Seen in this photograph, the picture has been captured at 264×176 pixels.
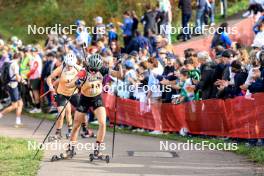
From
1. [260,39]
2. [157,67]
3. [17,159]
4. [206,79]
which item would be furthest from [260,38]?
[17,159]

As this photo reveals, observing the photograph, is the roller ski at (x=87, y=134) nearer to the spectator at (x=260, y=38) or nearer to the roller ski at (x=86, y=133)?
the roller ski at (x=86, y=133)

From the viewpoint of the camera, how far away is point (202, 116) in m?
16.7

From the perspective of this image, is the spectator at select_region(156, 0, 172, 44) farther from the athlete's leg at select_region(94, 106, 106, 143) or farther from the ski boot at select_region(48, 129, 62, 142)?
the athlete's leg at select_region(94, 106, 106, 143)

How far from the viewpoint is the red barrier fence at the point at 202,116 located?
14.6 meters

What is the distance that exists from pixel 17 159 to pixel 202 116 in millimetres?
5187

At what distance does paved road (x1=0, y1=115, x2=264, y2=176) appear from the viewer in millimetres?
12273

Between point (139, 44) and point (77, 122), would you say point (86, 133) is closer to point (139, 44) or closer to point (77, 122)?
point (77, 122)

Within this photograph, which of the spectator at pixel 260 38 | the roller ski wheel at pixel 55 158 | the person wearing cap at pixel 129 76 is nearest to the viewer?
the roller ski wheel at pixel 55 158

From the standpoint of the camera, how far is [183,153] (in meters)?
14.6

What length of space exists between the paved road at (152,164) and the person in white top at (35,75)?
799 cm

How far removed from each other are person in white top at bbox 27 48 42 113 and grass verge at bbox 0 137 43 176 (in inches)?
287

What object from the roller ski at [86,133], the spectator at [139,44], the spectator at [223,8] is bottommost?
the roller ski at [86,133]

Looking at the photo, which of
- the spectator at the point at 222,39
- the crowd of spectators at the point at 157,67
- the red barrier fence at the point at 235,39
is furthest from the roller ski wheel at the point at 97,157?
the red barrier fence at the point at 235,39

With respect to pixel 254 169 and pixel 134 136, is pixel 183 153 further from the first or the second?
pixel 134 136
